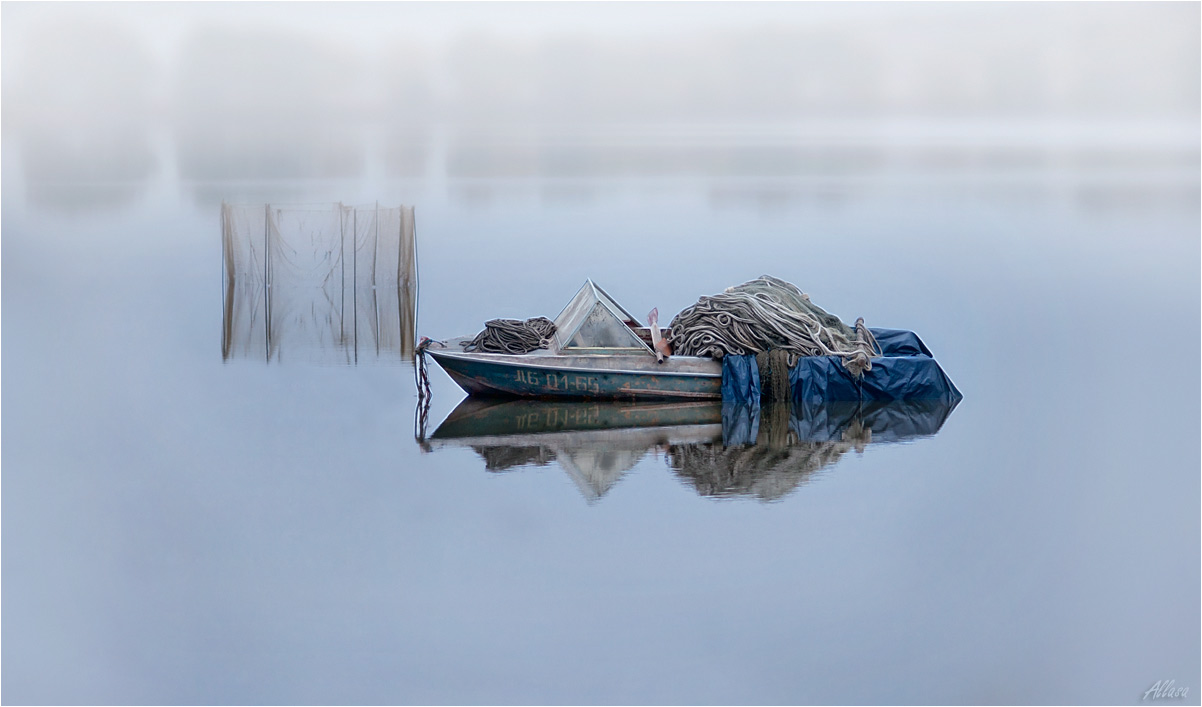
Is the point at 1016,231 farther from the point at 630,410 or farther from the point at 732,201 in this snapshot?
the point at 630,410

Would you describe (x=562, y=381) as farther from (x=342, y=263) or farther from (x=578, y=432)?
(x=342, y=263)

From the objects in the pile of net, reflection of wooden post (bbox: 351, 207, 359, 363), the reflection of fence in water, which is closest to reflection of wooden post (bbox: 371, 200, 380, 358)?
the reflection of fence in water

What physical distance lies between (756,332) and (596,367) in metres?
1.77

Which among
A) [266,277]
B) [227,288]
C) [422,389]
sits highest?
[266,277]

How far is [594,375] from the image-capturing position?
14.3 metres

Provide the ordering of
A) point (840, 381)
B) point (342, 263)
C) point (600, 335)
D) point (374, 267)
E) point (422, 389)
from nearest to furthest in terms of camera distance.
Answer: point (600, 335) < point (840, 381) < point (422, 389) < point (342, 263) < point (374, 267)

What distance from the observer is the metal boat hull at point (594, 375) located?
14.3 meters

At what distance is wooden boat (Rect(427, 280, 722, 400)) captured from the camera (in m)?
14.3

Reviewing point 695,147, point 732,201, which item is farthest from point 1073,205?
point 695,147

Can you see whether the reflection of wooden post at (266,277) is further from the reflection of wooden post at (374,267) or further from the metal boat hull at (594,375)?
the metal boat hull at (594,375)

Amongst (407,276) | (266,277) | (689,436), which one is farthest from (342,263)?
(689,436)

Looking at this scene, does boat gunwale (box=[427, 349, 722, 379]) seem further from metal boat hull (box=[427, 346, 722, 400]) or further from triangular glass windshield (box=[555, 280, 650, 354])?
triangular glass windshield (box=[555, 280, 650, 354])

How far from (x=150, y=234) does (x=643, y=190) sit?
60.0 ft

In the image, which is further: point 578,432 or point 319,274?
point 319,274
